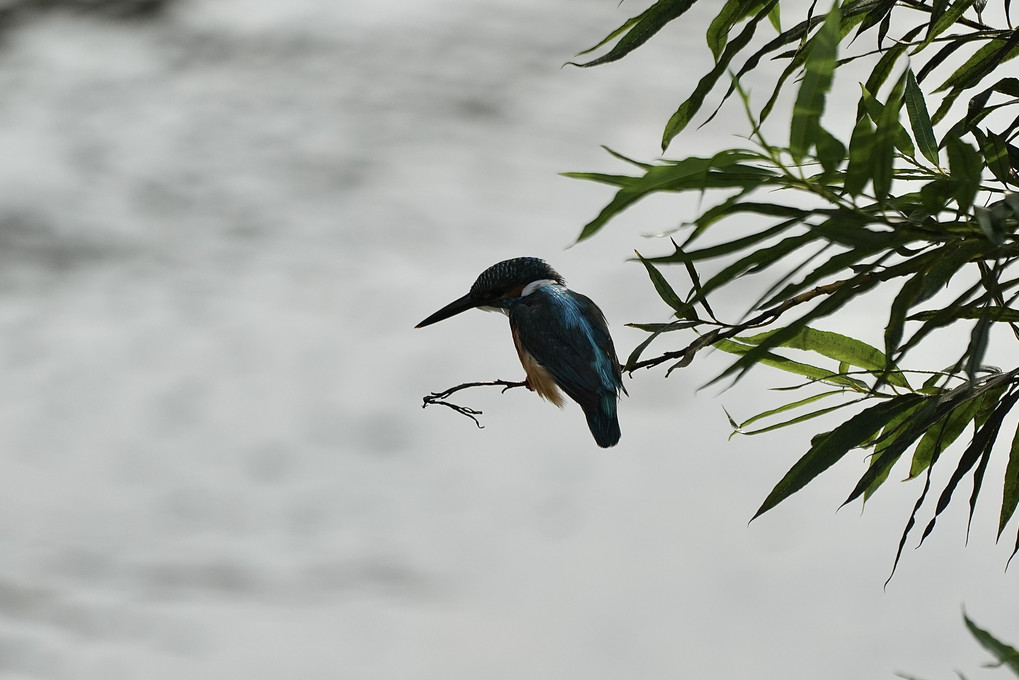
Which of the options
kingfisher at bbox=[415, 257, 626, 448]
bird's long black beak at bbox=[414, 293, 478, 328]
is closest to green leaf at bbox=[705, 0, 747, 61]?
kingfisher at bbox=[415, 257, 626, 448]

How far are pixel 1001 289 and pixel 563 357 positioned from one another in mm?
739

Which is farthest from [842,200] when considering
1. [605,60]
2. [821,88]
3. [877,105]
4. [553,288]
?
[553,288]

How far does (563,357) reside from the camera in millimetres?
1320

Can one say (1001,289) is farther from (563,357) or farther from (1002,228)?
(563,357)

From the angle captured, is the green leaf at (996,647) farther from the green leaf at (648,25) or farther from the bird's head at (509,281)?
the bird's head at (509,281)

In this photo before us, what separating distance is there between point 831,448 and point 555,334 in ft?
2.04

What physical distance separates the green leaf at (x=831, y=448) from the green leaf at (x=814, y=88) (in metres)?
0.26

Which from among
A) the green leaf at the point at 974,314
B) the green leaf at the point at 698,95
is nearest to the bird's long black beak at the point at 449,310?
the green leaf at the point at 698,95

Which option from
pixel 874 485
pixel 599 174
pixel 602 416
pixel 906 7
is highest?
pixel 906 7

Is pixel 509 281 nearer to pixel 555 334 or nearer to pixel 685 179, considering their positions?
pixel 555 334

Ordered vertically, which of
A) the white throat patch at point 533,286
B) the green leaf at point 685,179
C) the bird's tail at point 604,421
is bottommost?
the green leaf at point 685,179

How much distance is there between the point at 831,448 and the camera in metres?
0.75

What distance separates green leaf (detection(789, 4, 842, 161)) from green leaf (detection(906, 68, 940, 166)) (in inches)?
10.2

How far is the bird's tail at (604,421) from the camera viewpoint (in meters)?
1.24
